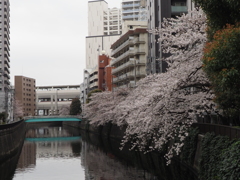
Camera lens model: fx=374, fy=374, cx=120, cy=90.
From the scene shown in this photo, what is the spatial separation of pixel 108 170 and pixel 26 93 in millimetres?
128658

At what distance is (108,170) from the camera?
3053 cm

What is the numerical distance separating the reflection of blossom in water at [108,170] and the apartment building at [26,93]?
369ft

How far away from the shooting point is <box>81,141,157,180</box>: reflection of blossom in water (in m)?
27.2

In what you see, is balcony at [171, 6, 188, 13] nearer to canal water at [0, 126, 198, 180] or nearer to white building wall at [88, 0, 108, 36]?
canal water at [0, 126, 198, 180]

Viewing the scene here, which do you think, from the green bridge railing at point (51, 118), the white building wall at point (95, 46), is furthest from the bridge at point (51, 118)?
the white building wall at point (95, 46)

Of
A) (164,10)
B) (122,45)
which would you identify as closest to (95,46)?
(122,45)

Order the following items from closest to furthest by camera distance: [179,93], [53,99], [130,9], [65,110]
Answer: [179,93] → [130,9] → [65,110] → [53,99]

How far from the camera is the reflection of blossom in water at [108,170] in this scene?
27.2m

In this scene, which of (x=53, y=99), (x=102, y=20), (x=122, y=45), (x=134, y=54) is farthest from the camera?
(x=53, y=99)

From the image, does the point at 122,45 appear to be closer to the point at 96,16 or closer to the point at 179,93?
the point at 179,93

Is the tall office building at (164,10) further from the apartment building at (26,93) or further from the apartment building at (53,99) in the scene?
the apartment building at (53,99)

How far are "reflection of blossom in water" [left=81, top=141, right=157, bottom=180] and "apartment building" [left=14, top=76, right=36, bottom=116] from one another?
4427 inches

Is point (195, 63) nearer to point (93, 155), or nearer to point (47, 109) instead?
point (93, 155)

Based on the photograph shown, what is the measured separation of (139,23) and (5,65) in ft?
186
